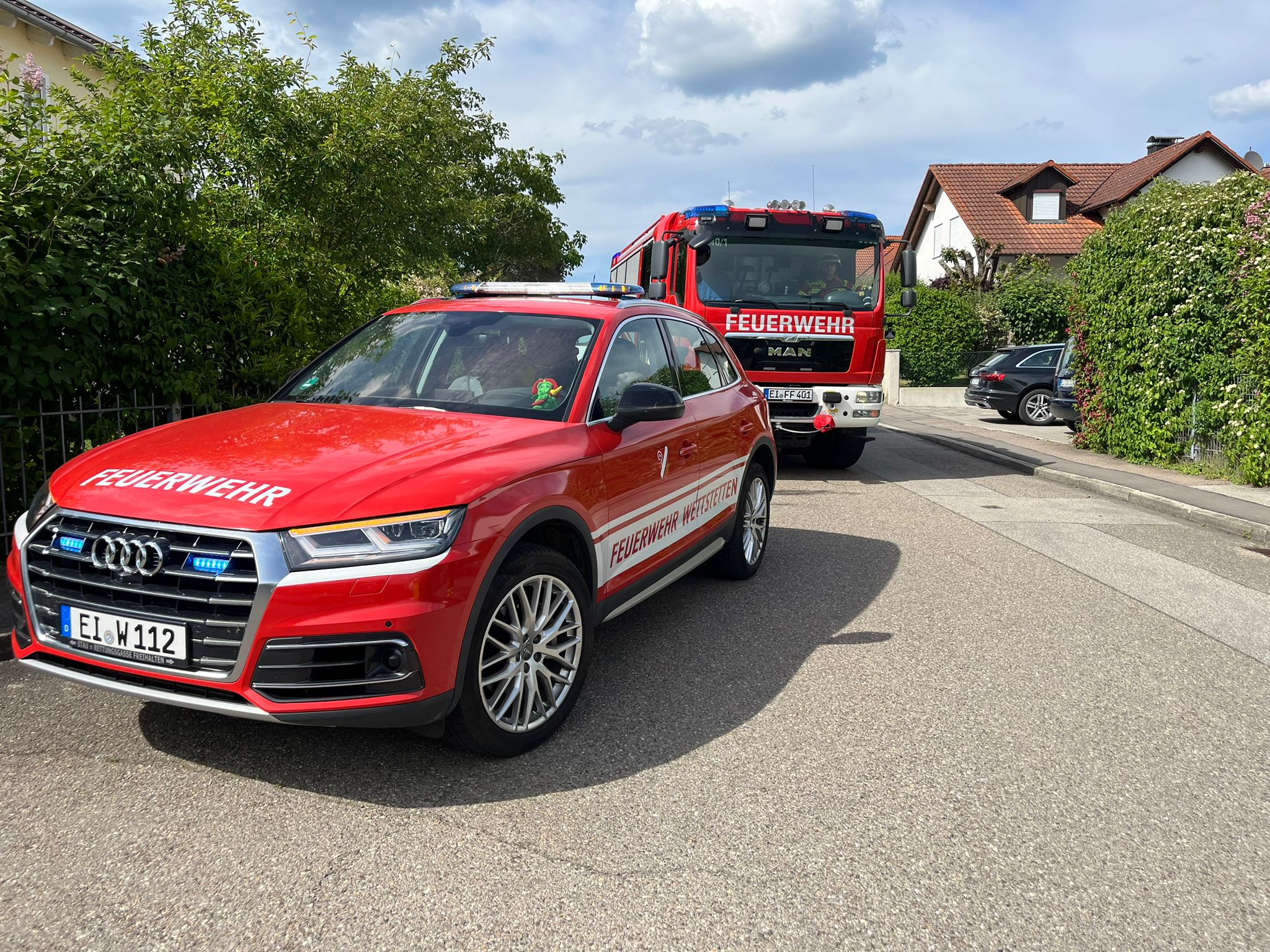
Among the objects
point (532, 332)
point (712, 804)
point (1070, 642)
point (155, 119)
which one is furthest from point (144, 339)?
point (1070, 642)

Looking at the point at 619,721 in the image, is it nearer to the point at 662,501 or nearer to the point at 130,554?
the point at 662,501

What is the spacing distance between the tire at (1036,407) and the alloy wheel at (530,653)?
62.7ft

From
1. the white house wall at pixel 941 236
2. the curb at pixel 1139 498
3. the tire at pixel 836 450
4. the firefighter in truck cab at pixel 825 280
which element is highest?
the white house wall at pixel 941 236

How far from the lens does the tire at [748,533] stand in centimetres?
650

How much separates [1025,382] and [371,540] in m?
20.0

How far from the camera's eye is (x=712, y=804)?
11.4 feet

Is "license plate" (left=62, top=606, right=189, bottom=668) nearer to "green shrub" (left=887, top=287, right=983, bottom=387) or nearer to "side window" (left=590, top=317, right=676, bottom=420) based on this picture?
"side window" (left=590, top=317, right=676, bottom=420)

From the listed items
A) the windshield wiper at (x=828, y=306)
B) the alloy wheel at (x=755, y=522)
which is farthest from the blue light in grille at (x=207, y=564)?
the windshield wiper at (x=828, y=306)

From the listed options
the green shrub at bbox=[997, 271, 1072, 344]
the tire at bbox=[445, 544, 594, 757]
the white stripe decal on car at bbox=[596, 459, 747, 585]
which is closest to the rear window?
the green shrub at bbox=[997, 271, 1072, 344]

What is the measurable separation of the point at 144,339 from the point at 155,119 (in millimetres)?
1600

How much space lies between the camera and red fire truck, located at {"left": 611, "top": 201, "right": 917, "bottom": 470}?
1172 centimetres

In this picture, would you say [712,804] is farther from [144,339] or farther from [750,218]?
[750,218]

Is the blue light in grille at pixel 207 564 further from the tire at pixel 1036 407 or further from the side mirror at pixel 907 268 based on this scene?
the tire at pixel 1036 407

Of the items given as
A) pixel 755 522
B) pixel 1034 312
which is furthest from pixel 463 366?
pixel 1034 312
